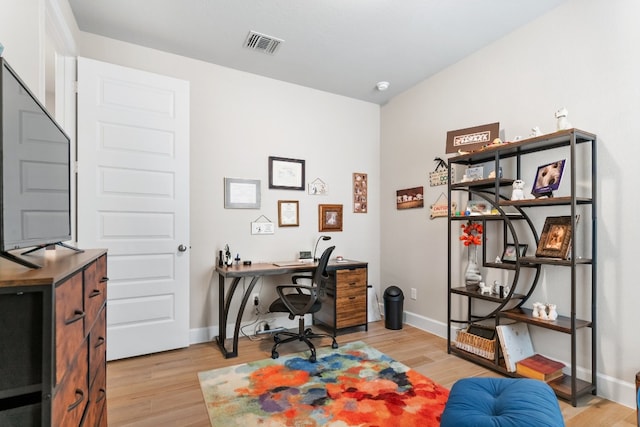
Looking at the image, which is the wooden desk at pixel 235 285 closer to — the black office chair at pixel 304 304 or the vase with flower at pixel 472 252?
the black office chair at pixel 304 304

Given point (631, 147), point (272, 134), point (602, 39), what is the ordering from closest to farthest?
1. point (631, 147)
2. point (602, 39)
3. point (272, 134)

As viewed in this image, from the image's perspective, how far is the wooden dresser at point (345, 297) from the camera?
343 centimetres

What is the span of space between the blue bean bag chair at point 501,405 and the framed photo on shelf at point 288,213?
7.98ft

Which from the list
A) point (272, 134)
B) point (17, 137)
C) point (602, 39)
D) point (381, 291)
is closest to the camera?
point (17, 137)

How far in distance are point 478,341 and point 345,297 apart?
4.35 ft

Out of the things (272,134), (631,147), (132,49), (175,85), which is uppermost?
(132,49)

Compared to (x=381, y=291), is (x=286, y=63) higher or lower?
higher

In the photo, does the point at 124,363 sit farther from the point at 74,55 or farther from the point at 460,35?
the point at 460,35

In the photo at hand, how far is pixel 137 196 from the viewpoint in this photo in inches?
112

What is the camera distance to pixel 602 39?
2.26 meters

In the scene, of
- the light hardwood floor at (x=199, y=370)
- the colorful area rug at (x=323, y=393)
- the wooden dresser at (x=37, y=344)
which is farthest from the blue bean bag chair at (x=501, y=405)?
the wooden dresser at (x=37, y=344)

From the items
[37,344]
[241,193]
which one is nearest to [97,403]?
[37,344]

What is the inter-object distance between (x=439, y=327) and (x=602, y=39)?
2.83 meters

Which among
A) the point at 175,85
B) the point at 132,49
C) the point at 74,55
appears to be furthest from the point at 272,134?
the point at 74,55
